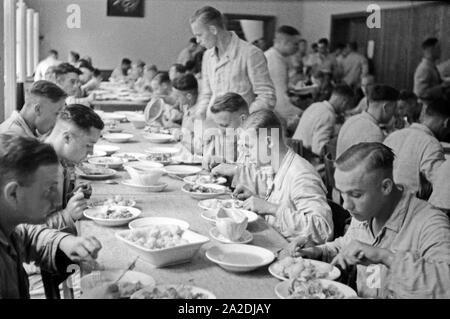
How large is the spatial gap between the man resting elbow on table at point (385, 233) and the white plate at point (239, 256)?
13cm

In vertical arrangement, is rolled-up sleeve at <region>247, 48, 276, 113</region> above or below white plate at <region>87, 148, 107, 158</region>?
above

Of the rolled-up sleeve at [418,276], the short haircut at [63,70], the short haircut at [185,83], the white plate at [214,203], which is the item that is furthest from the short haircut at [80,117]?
the short haircut at [185,83]

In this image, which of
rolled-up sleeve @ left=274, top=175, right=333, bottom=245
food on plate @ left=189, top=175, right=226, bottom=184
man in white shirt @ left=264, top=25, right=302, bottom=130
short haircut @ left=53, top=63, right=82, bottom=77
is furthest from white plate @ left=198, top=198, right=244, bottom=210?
man in white shirt @ left=264, top=25, right=302, bottom=130

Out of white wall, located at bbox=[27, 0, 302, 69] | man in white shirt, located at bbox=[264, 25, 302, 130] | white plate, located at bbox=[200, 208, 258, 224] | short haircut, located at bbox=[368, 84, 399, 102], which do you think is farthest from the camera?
white wall, located at bbox=[27, 0, 302, 69]

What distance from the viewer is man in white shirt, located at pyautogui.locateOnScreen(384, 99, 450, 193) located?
3.59 m

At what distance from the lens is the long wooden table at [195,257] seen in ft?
5.40

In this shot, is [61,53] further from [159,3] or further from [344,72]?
[344,72]

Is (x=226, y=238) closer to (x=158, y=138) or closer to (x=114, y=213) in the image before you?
(x=114, y=213)

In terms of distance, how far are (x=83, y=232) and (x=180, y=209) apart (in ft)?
1.63

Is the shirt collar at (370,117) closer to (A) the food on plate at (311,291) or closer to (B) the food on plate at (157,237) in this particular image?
(B) the food on plate at (157,237)

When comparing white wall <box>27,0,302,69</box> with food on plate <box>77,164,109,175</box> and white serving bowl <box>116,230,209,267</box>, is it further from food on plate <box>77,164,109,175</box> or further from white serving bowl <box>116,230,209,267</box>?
white serving bowl <box>116,230,209,267</box>

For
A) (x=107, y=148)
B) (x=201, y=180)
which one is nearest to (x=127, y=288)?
(x=201, y=180)

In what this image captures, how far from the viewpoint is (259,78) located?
416cm

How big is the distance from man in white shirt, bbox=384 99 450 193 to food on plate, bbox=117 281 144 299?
8.00 ft
